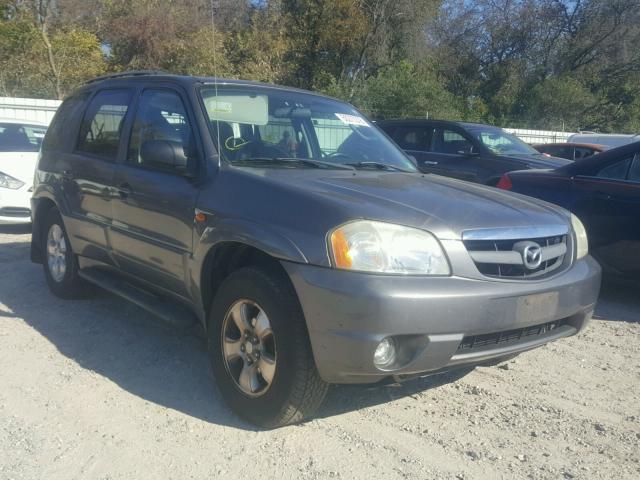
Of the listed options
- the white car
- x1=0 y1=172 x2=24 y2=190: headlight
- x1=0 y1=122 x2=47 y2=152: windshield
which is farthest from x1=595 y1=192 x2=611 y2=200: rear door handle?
x1=0 y1=122 x2=47 y2=152: windshield

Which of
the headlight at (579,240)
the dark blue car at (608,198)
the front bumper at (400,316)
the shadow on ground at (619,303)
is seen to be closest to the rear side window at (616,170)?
the dark blue car at (608,198)

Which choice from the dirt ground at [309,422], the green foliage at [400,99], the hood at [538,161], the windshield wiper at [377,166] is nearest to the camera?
the dirt ground at [309,422]

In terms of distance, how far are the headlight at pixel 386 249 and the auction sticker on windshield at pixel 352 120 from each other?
1.97 metres

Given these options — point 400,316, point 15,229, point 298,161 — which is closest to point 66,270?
point 298,161

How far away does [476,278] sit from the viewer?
10.4ft

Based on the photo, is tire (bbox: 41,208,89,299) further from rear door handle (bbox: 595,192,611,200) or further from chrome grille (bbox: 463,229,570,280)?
rear door handle (bbox: 595,192,611,200)

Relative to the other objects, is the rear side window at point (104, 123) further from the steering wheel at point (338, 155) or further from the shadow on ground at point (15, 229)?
the shadow on ground at point (15, 229)

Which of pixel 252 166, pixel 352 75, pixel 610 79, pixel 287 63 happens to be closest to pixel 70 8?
pixel 287 63

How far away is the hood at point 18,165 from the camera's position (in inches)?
359

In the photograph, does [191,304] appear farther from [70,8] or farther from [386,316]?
[70,8]

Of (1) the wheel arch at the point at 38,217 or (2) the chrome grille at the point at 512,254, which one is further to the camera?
(1) the wheel arch at the point at 38,217

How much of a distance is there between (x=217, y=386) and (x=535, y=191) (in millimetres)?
4139

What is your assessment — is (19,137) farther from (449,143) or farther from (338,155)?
(338,155)

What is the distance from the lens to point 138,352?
4.61 m
